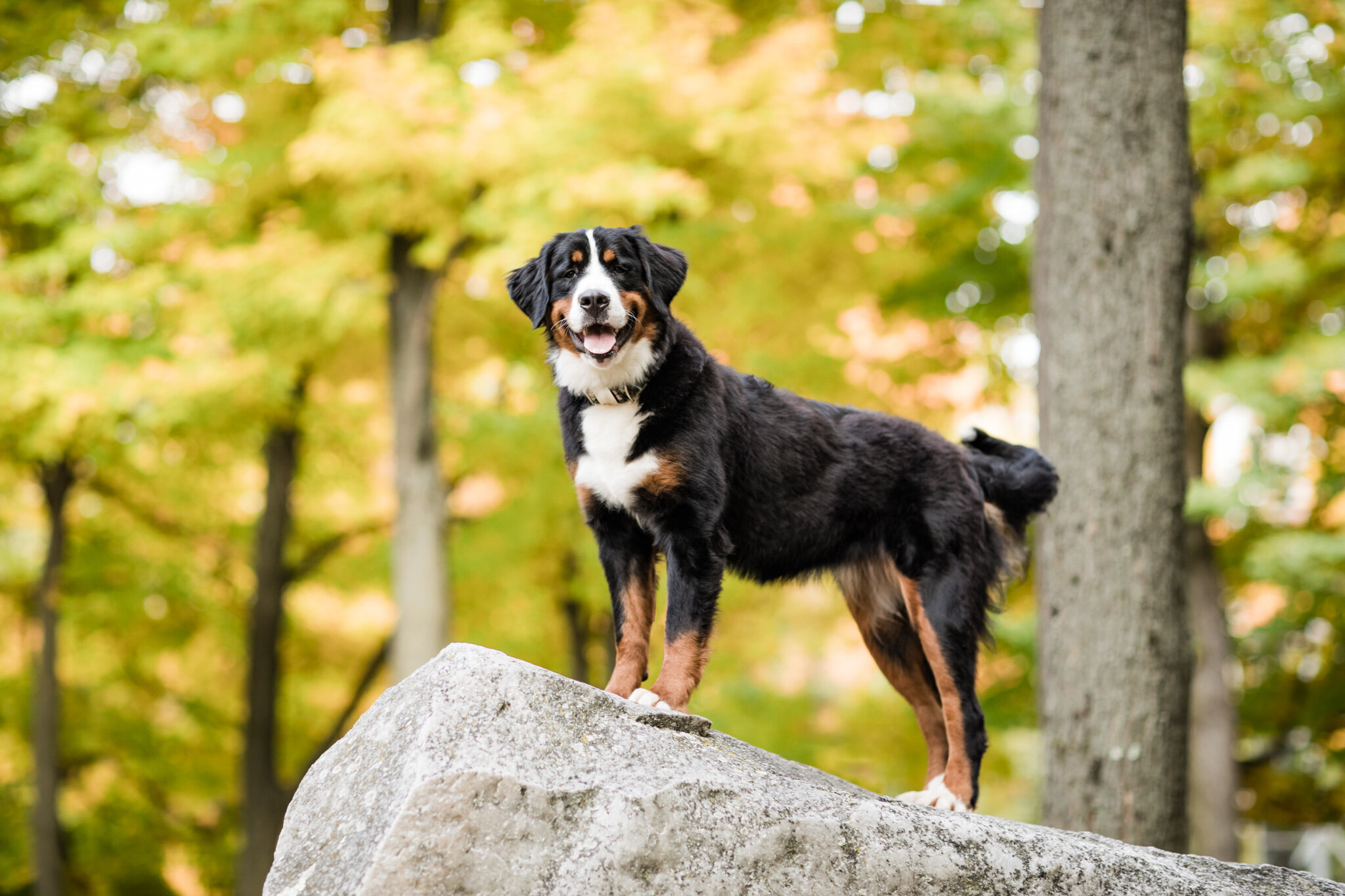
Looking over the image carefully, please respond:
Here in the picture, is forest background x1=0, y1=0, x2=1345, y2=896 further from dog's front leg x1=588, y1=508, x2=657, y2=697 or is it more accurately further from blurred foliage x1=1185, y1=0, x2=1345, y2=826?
dog's front leg x1=588, y1=508, x2=657, y2=697

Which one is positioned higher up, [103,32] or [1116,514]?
[103,32]

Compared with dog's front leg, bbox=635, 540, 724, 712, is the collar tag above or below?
above

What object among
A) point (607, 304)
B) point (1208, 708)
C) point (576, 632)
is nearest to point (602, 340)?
point (607, 304)

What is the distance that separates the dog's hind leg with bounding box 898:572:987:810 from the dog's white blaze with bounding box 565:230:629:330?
1.32 meters

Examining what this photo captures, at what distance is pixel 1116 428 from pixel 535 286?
2.84 metres

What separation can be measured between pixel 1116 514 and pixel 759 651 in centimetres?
746

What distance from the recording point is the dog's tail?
152 inches

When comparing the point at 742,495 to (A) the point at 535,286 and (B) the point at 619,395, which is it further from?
(A) the point at 535,286

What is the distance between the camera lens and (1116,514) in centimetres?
480

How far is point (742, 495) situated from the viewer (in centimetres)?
341

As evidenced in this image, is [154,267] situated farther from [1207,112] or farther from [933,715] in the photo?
[1207,112]

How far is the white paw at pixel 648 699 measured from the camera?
2982 mm

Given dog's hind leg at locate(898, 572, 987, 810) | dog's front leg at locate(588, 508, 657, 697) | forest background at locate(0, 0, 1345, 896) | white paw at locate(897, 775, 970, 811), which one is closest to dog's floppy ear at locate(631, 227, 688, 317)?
dog's front leg at locate(588, 508, 657, 697)

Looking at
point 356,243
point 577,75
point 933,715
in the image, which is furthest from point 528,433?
point 933,715
